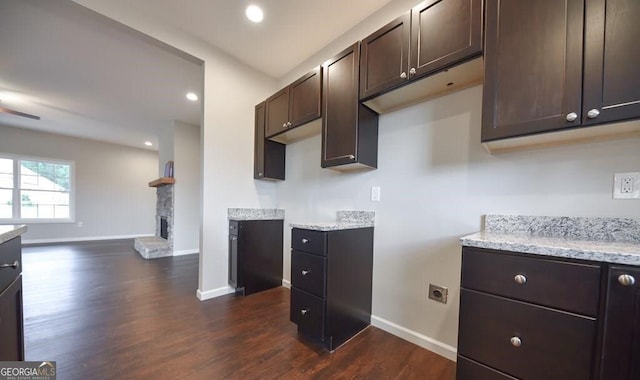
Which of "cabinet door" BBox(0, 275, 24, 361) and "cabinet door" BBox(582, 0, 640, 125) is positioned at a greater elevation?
"cabinet door" BBox(582, 0, 640, 125)

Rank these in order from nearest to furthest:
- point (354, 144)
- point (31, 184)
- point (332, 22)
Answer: point (354, 144) < point (332, 22) < point (31, 184)

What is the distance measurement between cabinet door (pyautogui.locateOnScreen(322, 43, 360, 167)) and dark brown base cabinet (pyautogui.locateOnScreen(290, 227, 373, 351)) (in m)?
0.65

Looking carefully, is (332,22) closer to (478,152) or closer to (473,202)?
(478,152)

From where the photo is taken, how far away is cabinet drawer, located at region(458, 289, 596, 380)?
0.82 m

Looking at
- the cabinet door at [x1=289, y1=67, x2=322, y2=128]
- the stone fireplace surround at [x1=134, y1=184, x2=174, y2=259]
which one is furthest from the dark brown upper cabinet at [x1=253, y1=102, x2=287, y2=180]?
the stone fireplace surround at [x1=134, y1=184, x2=174, y2=259]

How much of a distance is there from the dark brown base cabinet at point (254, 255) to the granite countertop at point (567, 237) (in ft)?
6.98

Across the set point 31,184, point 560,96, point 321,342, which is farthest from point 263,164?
point 31,184

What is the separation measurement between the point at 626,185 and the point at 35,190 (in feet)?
31.2

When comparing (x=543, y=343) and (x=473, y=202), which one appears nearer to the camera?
(x=543, y=343)

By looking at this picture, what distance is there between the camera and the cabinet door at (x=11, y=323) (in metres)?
0.84

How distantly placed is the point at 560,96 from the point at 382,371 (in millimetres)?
1714

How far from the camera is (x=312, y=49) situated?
2.53 m

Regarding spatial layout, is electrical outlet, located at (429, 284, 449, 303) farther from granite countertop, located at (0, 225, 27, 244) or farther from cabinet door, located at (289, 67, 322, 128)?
granite countertop, located at (0, 225, 27, 244)

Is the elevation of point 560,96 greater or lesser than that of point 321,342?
greater
